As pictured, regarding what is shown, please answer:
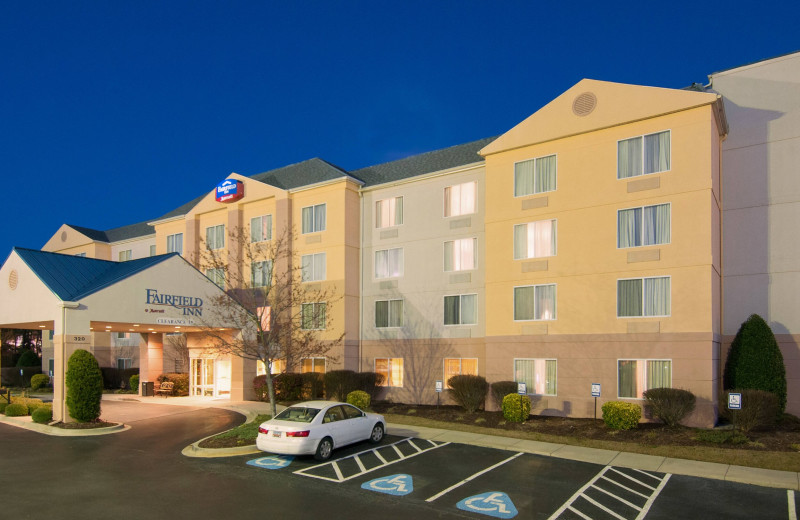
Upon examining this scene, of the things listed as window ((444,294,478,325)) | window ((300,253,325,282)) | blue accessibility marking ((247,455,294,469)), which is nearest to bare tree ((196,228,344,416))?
window ((300,253,325,282))

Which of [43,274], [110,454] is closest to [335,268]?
[43,274]

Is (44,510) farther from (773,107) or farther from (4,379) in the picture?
(4,379)

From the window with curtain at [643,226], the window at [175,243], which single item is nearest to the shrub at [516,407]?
the window with curtain at [643,226]

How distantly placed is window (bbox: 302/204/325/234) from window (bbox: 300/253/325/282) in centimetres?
140

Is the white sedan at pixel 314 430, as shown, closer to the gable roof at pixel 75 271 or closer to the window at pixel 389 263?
the gable roof at pixel 75 271

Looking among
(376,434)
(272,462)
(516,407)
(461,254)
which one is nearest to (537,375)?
(516,407)

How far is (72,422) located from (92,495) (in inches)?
396

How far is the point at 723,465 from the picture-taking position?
48.8 ft

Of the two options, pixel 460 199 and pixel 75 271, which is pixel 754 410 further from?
pixel 75 271

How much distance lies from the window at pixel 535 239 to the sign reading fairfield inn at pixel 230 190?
1641 cm

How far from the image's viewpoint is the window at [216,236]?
111 ft

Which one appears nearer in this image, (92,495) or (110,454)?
(92,495)

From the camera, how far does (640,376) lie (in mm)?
20891

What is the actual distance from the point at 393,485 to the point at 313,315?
1650 cm
